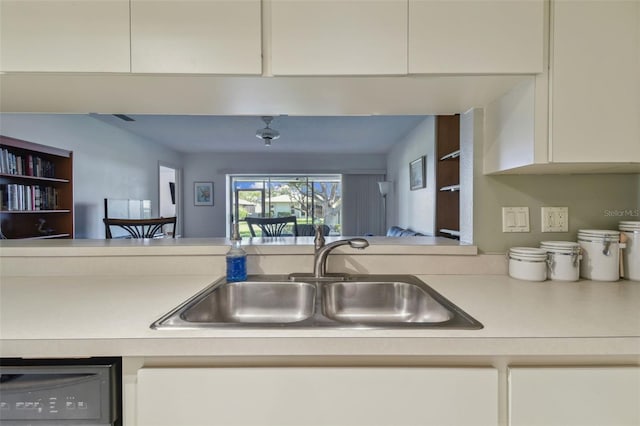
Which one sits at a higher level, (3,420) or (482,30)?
(482,30)

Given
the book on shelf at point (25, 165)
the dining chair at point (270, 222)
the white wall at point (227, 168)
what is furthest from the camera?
the white wall at point (227, 168)

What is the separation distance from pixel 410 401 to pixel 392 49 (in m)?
0.94

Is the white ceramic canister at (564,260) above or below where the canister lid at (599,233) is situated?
below

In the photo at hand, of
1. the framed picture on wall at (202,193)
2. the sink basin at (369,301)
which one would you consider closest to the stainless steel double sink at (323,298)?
the sink basin at (369,301)

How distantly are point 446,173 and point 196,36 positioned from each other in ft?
9.89

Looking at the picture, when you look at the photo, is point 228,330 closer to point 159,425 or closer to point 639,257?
point 159,425

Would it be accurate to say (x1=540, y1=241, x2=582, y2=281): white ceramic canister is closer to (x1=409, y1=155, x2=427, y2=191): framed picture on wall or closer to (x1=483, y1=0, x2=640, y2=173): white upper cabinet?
(x1=483, y1=0, x2=640, y2=173): white upper cabinet

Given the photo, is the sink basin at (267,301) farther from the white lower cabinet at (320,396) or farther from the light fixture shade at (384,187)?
the light fixture shade at (384,187)

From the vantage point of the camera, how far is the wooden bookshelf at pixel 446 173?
11.0ft

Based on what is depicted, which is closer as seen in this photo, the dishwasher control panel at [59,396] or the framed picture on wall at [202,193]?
the dishwasher control panel at [59,396]

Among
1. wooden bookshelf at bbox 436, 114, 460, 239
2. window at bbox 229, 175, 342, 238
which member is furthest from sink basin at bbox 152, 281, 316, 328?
window at bbox 229, 175, 342, 238

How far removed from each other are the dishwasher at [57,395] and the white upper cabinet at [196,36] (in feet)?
2.70

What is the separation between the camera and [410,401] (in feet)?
2.21

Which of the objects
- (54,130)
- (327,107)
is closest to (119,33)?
(327,107)
